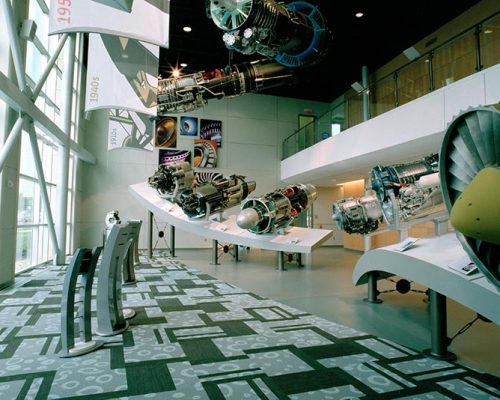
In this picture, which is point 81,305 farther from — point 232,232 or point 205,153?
point 205,153

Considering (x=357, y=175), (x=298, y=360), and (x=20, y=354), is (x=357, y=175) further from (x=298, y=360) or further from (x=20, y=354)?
(x=20, y=354)

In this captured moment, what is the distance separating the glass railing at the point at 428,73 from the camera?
6332 mm

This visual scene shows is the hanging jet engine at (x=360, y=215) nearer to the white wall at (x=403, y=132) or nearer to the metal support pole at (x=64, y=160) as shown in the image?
the white wall at (x=403, y=132)

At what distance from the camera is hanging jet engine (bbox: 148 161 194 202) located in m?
9.56

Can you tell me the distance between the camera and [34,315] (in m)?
4.62

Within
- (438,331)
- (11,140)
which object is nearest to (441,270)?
(438,331)

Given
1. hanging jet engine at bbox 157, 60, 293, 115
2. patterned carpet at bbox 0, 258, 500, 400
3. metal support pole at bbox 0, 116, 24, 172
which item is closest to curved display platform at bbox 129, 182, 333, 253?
hanging jet engine at bbox 157, 60, 293, 115

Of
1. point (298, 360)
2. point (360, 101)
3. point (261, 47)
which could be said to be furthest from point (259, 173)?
point (298, 360)

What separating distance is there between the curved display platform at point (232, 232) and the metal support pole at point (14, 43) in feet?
15.3

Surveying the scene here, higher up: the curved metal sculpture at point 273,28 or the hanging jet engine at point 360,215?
the curved metal sculpture at point 273,28

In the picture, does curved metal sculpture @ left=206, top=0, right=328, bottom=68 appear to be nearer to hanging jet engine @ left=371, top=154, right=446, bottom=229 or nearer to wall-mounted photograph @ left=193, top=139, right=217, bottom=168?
hanging jet engine @ left=371, top=154, right=446, bottom=229

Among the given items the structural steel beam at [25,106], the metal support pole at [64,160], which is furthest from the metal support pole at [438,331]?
the metal support pole at [64,160]

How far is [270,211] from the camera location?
27.4 feet

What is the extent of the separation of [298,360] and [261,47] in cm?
535
